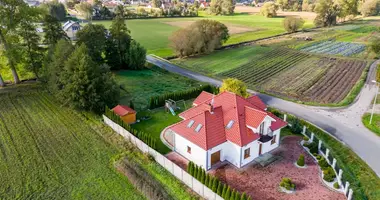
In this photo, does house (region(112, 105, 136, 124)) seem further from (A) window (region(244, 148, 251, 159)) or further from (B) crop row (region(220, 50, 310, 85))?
(B) crop row (region(220, 50, 310, 85))

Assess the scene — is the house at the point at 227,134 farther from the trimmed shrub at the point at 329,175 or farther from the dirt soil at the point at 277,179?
A: the trimmed shrub at the point at 329,175

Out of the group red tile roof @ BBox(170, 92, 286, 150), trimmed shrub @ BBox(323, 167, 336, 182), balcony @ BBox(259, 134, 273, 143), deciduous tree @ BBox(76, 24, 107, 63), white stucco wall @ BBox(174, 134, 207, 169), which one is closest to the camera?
trimmed shrub @ BBox(323, 167, 336, 182)

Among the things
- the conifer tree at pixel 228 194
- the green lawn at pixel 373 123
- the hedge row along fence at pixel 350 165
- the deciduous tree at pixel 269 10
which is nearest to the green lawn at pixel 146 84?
the hedge row along fence at pixel 350 165

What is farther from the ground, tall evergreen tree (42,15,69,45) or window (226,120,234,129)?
tall evergreen tree (42,15,69,45)

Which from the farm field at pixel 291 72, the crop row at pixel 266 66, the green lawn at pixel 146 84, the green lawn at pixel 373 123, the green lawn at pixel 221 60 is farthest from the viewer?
the green lawn at pixel 221 60

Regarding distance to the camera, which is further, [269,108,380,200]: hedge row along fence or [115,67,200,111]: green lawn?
[115,67,200,111]: green lawn

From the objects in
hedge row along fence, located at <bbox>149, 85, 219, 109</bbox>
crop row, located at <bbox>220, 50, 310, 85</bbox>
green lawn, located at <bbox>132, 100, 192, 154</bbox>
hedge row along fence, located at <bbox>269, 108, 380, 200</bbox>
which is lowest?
hedge row along fence, located at <bbox>269, 108, 380, 200</bbox>

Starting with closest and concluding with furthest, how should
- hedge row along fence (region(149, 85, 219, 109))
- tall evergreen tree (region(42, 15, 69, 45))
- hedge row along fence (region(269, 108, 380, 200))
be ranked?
hedge row along fence (region(269, 108, 380, 200)) → hedge row along fence (region(149, 85, 219, 109)) → tall evergreen tree (region(42, 15, 69, 45))

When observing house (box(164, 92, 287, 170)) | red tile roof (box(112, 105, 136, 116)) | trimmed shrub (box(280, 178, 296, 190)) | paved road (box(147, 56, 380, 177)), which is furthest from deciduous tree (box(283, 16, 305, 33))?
trimmed shrub (box(280, 178, 296, 190))

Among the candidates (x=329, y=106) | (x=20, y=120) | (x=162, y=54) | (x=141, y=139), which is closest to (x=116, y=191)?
(x=141, y=139)
